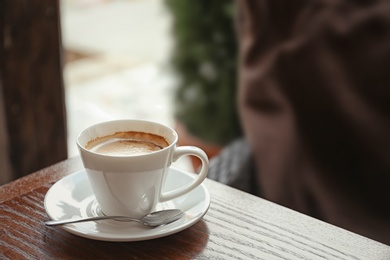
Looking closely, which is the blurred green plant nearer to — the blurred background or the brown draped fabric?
the blurred background

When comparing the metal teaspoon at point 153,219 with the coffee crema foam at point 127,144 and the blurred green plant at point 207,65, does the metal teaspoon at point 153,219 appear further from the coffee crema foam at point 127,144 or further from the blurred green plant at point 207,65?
the blurred green plant at point 207,65

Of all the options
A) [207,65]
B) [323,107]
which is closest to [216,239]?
[323,107]

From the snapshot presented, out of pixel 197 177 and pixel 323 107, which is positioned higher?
pixel 197 177

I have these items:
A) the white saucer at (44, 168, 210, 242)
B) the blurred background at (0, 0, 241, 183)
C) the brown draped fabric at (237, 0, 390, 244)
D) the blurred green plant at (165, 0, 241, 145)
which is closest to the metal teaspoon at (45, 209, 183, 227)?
the white saucer at (44, 168, 210, 242)

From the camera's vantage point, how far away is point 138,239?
0.67 m

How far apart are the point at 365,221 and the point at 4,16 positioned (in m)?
0.89

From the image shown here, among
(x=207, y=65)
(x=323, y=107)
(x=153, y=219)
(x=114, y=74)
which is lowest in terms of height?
(x=114, y=74)

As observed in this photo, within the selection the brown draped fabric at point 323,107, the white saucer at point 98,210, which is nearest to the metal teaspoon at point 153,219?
the white saucer at point 98,210

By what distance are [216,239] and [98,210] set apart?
5.8 inches

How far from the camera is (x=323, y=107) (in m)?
1.38

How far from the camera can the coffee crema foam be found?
0.75 meters

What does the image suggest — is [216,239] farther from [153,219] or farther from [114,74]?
[114,74]

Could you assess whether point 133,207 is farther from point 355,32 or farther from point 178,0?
point 178,0

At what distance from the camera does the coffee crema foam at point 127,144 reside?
745 millimetres
